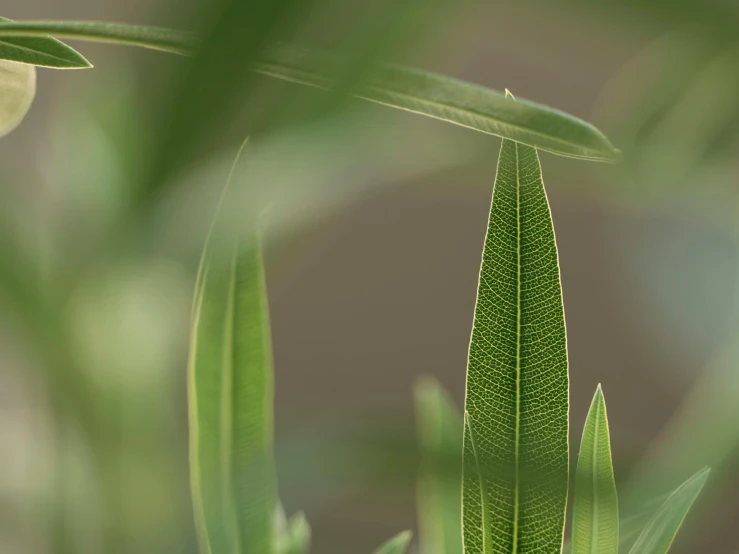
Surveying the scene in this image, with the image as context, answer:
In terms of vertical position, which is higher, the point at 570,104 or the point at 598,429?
the point at 570,104

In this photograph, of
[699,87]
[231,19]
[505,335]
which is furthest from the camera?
[699,87]

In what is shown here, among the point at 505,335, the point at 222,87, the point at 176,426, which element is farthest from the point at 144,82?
the point at 176,426

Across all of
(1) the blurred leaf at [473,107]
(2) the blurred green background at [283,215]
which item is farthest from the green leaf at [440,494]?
(1) the blurred leaf at [473,107]

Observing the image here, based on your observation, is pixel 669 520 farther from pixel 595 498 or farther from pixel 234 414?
pixel 234 414

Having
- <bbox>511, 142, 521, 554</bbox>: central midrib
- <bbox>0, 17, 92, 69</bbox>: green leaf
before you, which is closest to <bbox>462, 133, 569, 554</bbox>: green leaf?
<bbox>511, 142, 521, 554</bbox>: central midrib

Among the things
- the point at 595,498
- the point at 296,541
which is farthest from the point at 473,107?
the point at 296,541

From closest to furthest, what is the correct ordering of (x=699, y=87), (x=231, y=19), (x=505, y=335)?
1. (x=231, y=19)
2. (x=505, y=335)
3. (x=699, y=87)

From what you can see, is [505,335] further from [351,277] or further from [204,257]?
[351,277]
